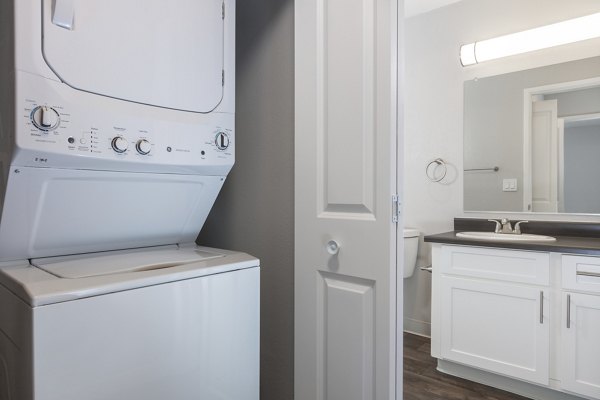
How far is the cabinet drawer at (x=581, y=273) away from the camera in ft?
5.80

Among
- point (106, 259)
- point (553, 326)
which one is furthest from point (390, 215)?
point (553, 326)

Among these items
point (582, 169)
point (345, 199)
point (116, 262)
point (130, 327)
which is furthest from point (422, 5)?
point (130, 327)

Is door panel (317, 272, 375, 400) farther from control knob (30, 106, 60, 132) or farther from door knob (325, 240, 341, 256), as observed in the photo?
control knob (30, 106, 60, 132)

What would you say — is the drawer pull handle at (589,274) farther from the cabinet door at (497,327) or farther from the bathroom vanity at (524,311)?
the cabinet door at (497,327)

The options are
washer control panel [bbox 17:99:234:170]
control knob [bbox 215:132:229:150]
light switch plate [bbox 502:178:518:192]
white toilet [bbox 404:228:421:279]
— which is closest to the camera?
washer control panel [bbox 17:99:234:170]

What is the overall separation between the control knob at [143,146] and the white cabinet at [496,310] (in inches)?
73.7

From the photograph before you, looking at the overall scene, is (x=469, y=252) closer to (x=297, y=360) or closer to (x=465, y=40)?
(x=297, y=360)

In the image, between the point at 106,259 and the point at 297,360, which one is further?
the point at 297,360

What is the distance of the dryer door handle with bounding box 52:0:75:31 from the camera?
83 centimetres

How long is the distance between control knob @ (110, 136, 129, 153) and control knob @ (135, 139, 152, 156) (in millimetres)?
31

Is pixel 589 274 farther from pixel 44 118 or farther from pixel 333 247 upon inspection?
pixel 44 118

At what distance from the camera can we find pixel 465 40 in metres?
2.72

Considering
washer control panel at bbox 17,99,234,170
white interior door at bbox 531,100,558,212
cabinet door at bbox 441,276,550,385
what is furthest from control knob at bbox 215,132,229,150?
white interior door at bbox 531,100,558,212

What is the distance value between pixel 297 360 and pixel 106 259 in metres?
0.70
